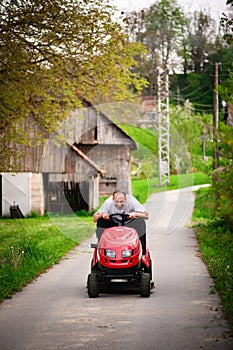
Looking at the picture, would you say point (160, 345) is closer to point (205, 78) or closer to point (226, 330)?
point (226, 330)

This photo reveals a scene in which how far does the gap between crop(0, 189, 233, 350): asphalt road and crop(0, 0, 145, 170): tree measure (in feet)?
20.2

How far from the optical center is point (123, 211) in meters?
11.7

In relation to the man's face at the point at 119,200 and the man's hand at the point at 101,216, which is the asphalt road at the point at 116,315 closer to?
the man's hand at the point at 101,216

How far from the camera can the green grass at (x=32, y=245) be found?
498 inches

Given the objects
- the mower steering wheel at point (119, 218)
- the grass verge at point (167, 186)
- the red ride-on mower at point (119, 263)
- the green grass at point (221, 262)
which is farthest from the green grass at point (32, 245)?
the grass verge at point (167, 186)

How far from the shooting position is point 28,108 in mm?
21609

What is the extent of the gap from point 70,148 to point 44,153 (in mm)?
1187

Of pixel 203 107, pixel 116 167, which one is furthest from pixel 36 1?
pixel 203 107

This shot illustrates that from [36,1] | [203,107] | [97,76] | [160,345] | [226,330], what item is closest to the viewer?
[160,345]

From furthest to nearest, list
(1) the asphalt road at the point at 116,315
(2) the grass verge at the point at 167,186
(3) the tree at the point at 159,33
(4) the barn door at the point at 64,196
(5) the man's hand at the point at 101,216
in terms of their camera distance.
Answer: (3) the tree at the point at 159,33 → (2) the grass verge at the point at 167,186 → (4) the barn door at the point at 64,196 → (5) the man's hand at the point at 101,216 → (1) the asphalt road at the point at 116,315

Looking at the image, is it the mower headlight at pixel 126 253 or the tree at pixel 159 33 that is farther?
the tree at pixel 159 33

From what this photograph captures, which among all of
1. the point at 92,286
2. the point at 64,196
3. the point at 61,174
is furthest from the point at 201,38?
the point at 92,286

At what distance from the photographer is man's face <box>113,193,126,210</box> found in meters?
11.6

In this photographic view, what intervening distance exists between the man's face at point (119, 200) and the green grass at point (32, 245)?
203cm
